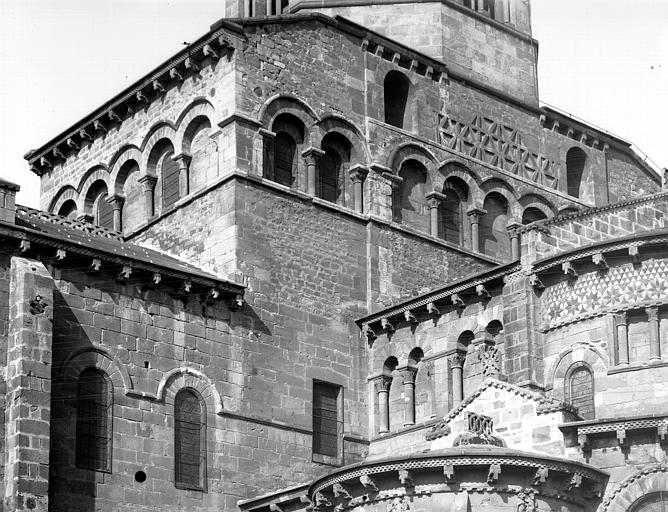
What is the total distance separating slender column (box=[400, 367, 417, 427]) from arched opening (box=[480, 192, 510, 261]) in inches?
286

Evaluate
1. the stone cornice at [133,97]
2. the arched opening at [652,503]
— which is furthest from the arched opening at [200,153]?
the arched opening at [652,503]

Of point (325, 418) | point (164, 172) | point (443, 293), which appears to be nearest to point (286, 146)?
point (164, 172)

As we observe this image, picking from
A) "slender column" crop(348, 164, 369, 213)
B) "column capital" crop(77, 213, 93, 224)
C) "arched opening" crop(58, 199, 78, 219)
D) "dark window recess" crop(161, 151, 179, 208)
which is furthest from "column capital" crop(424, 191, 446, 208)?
"arched opening" crop(58, 199, 78, 219)

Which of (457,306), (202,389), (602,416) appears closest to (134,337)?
(202,389)

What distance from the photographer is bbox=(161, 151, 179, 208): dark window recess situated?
156 feet

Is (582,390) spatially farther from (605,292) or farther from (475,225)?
(475,225)

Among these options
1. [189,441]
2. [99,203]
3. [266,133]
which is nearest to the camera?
[189,441]

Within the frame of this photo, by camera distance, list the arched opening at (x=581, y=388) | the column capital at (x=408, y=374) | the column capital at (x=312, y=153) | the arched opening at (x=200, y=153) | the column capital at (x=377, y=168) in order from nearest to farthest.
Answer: the arched opening at (x=581, y=388) → the column capital at (x=408, y=374) → the arched opening at (x=200, y=153) → the column capital at (x=312, y=153) → the column capital at (x=377, y=168)

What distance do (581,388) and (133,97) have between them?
1769cm

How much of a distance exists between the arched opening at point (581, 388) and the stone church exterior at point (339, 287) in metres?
0.05

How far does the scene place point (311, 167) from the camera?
46.7 meters

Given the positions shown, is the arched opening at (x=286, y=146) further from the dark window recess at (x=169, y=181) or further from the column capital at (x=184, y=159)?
the dark window recess at (x=169, y=181)

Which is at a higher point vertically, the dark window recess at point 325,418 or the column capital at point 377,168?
the column capital at point 377,168

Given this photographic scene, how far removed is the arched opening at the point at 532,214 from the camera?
5197 cm
